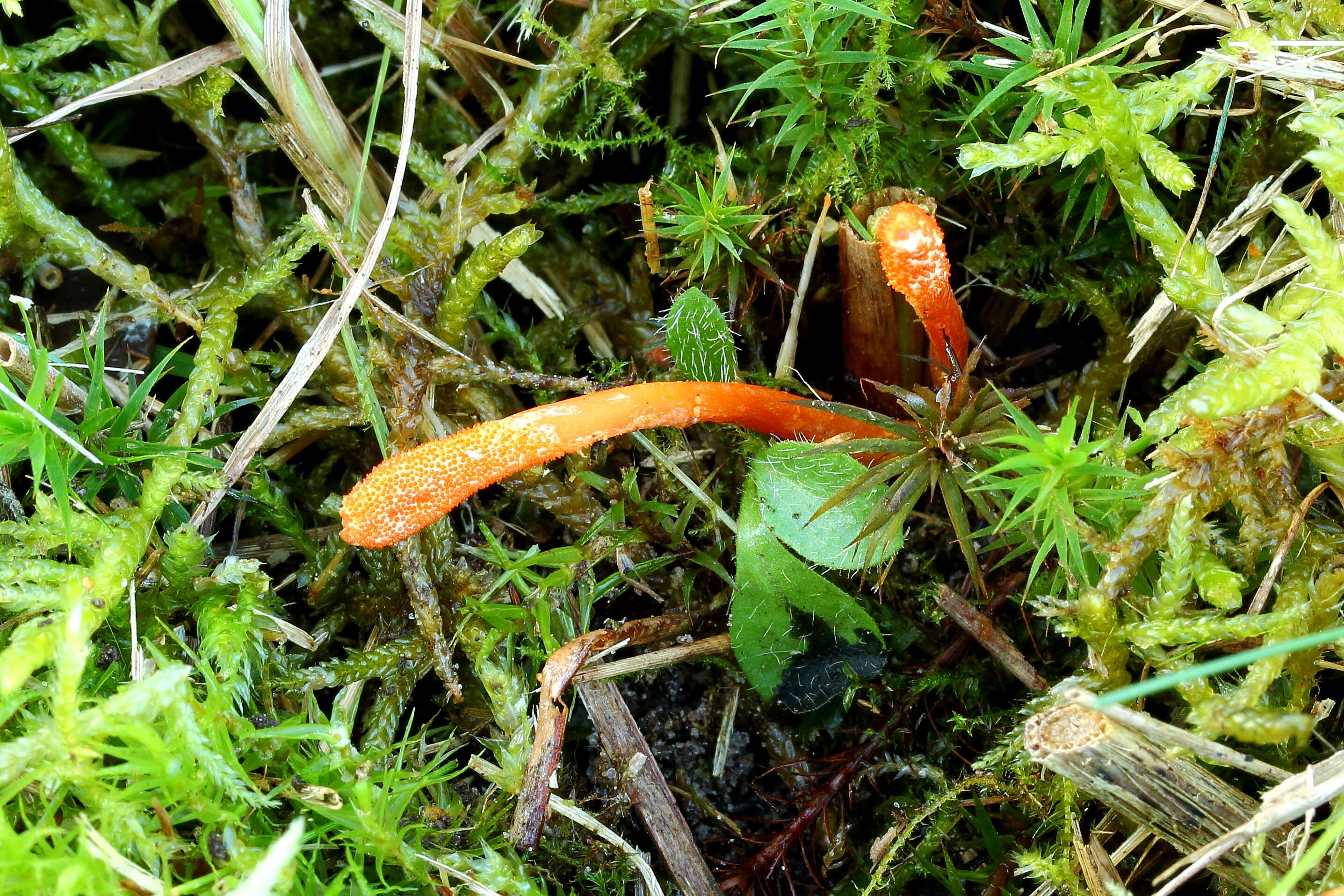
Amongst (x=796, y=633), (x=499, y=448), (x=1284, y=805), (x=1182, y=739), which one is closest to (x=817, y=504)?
(x=796, y=633)

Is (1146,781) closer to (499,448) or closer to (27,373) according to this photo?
(499,448)

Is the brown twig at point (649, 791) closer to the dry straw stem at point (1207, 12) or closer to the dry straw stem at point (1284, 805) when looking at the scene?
the dry straw stem at point (1284, 805)

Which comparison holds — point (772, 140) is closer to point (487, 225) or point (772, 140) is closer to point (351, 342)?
point (487, 225)

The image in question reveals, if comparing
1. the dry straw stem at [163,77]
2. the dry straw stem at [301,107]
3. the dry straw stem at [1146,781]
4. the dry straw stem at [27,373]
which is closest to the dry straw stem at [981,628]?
the dry straw stem at [1146,781]

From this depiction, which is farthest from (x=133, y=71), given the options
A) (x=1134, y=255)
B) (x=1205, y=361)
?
(x=1205, y=361)

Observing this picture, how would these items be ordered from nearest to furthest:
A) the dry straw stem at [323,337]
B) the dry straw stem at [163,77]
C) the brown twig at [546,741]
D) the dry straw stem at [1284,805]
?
the dry straw stem at [1284,805] < the brown twig at [546,741] < the dry straw stem at [323,337] < the dry straw stem at [163,77]
